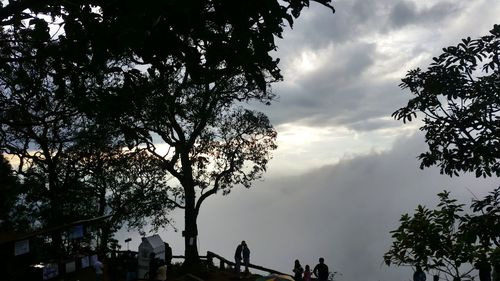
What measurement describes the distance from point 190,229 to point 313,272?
9476 millimetres

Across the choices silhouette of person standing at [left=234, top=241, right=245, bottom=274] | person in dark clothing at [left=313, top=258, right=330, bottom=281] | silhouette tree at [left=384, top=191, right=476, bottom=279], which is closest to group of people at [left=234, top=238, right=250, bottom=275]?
silhouette of person standing at [left=234, top=241, right=245, bottom=274]

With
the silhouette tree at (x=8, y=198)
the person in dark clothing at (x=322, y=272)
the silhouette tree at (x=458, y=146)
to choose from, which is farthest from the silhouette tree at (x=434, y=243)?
the silhouette tree at (x=8, y=198)

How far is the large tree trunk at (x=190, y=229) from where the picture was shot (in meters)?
24.0

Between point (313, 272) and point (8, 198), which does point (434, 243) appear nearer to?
point (313, 272)

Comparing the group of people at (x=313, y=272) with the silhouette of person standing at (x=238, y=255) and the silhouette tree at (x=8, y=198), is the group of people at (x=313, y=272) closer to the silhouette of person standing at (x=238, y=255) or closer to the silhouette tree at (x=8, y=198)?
the silhouette of person standing at (x=238, y=255)

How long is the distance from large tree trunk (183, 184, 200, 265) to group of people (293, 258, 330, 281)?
7.13 meters

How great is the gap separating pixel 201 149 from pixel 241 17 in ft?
65.6

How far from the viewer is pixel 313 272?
1712 cm

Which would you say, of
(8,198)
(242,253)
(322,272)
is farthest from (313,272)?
(8,198)

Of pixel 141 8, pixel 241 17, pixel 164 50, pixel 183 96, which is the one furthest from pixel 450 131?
pixel 183 96

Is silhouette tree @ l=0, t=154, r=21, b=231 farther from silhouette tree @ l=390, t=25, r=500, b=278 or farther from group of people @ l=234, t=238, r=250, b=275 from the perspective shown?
silhouette tree @ l=390, t=25, r=500, b=278

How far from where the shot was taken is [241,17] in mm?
5543

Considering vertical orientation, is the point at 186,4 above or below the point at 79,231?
above

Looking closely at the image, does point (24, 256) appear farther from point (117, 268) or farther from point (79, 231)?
point (117, 268)
